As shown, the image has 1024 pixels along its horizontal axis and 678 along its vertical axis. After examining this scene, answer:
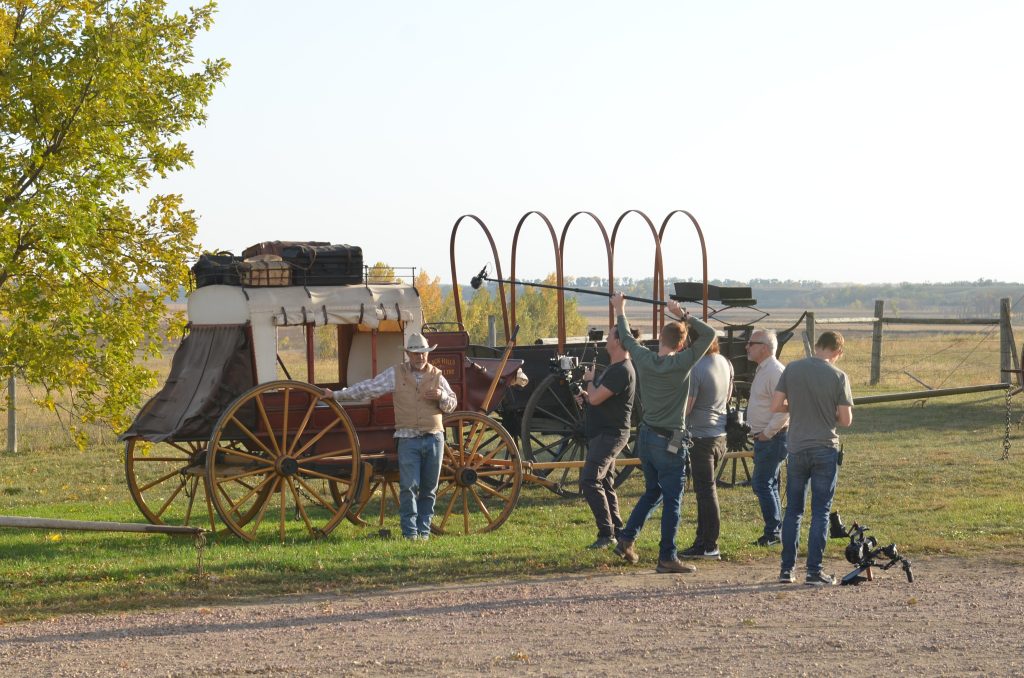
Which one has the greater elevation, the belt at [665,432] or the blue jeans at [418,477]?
the belt at [665,432]

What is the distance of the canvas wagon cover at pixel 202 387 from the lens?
10.2 m

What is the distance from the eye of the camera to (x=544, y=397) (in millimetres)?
13875

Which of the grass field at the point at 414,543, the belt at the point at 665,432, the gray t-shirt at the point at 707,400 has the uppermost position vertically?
the gray t-shirt at the point at 707,400

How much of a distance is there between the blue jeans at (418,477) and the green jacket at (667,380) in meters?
2.10

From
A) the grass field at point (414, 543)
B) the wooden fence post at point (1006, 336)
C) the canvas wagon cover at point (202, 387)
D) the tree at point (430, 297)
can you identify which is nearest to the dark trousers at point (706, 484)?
the grass field at point (414, 543)

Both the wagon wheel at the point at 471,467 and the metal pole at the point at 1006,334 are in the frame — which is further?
the metal pole at the point at 1006,334

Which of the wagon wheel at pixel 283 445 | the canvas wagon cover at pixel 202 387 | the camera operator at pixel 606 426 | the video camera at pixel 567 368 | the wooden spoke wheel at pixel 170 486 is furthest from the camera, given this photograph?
the video camera at pixel 567 368

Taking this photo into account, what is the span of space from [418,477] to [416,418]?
0.50 meters

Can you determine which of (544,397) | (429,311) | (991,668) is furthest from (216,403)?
(429,311)

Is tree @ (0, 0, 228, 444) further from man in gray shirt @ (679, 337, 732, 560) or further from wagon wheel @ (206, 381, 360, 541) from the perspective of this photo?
man in gray shirt @ (679, 337, 732, 560)

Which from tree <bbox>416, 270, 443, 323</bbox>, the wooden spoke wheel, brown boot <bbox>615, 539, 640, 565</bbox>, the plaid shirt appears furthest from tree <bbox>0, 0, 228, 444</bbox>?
tree <bbox>416, 270, 443, 323</bbox>

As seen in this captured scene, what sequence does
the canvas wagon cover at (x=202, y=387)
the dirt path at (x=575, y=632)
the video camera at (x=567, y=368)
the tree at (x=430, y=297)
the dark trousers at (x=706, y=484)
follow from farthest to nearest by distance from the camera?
the tree at (x=430, y=297) → the video camera at (x=567, y=368) → the canvas wagon cover at (x=202, y=387) → the dark trousers at (x=706, y=484) → the dirt path at (x=575, y=632)

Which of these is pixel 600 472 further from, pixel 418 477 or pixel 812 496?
pixel 812 496

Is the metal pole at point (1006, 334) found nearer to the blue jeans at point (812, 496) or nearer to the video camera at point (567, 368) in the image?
the video camera at point (567, 368)
